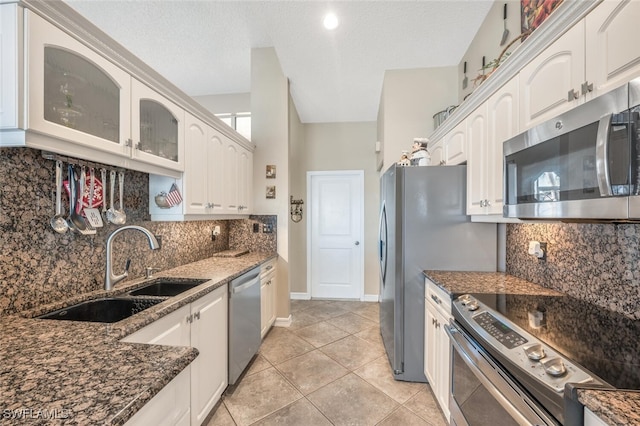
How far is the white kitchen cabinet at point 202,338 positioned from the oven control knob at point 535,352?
157 centimetres

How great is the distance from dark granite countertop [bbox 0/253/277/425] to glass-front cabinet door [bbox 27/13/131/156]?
0.80 metres

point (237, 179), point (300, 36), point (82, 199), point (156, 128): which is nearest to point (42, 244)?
point (82, 199)

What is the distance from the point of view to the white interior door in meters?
4.36

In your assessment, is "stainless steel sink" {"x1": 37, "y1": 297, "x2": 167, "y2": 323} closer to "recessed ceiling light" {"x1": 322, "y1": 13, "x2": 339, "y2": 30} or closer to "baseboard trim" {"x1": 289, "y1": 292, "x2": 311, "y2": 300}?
"recessed ceiling light" {"x1": 322, "y1": 13, "x2": 339, "y2": 30}

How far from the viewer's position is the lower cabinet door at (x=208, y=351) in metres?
1.60

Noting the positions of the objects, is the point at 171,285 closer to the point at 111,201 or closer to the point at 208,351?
the point at 208,351

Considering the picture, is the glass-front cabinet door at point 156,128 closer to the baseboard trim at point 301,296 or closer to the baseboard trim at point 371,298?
the baseboard trim at point 301,296

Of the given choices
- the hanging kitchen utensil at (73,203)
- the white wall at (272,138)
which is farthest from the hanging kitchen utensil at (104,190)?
the white wall at (272,138)

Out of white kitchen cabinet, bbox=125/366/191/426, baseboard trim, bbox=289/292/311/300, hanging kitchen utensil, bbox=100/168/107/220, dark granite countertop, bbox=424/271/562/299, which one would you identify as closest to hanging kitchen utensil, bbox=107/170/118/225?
hanging kitchen utensil, bbox=100/168/107/220

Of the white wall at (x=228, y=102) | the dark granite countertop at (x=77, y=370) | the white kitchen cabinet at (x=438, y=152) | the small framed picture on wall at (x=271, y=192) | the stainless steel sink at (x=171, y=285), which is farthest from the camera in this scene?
the white wall at (x=228, y=102)

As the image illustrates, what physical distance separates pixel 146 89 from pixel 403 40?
2.40 meters

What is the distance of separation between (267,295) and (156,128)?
1.93 meters

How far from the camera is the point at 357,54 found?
2.88m

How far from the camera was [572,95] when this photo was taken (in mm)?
1093
